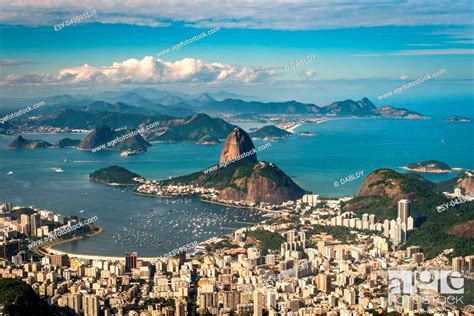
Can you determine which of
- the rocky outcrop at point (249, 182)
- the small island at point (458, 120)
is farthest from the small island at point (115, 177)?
the small island at point (458, 120)

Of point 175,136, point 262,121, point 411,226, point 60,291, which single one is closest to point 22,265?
point 60,291

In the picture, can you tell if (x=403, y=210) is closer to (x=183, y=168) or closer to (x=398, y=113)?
(x=183, y=168)

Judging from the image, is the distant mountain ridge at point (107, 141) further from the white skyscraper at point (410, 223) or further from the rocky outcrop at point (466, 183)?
the white skyscraper at point (410, 223)

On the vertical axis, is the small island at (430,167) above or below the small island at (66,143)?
below

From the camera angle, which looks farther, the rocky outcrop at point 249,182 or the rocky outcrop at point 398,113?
the rocky outcrop at point 398,113

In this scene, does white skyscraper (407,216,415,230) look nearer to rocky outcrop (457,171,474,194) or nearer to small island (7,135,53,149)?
rocky outcrop (457,171,474,194)

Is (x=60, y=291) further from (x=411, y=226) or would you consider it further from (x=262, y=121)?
(x=262, y=121)
